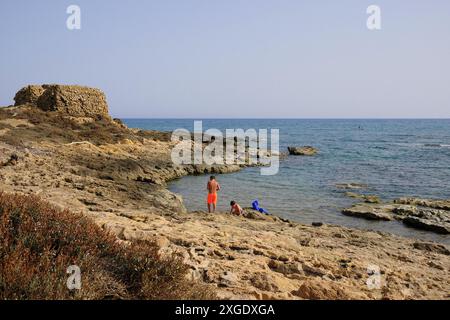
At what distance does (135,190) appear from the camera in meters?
16.6

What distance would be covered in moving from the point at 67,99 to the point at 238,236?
30.2 m

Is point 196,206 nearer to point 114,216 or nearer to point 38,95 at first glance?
point 114,216

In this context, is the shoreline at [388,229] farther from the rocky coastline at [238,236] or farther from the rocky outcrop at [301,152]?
the rocky outcrop at [301,152]

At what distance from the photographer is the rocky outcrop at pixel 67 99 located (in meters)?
34.3

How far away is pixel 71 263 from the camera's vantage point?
4.42 metres

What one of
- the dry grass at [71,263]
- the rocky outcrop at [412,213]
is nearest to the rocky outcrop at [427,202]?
the rocky outcrop at [412,213]

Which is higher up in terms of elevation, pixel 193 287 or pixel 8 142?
pixel 8 142

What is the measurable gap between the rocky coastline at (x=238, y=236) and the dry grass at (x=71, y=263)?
108 cm

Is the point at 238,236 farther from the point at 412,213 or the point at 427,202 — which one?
the point at 427,202

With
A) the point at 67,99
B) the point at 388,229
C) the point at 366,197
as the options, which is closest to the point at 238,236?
the point at 388,229

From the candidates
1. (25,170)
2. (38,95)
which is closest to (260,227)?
(25,170)

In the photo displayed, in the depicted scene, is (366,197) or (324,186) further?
(324,186)

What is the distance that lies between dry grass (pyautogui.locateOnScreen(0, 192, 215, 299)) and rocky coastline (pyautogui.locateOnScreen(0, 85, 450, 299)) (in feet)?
3.54
